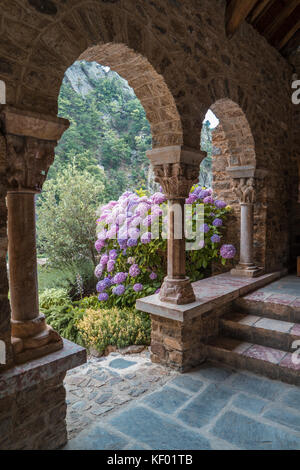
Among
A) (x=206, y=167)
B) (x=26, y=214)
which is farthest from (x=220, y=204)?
(x=206, y=167)

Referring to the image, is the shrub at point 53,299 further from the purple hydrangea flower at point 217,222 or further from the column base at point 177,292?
the purple hydrangea flower at point 217,222

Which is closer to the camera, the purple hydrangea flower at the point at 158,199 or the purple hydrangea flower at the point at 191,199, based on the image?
the purple hydrangea flower at the point at 158,199

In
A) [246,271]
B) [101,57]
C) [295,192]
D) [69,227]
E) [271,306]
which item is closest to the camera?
[101,57]

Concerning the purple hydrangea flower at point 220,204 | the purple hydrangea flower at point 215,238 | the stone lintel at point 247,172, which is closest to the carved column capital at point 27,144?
the purple hydrangea flower at point 215,238

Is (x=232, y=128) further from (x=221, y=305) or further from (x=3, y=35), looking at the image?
(x=3, y=35)

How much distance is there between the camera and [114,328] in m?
3.43

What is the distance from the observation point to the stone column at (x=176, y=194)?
275 cm

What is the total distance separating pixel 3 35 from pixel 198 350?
8.99 ft

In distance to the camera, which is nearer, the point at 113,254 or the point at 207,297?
the point at 207,297

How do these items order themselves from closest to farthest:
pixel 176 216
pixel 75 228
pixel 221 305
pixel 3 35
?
pixel 3 35 < pixel 176 216 < pixel 221 305 < pixel 75 228

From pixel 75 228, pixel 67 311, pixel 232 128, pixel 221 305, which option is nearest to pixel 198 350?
pixel 221 305

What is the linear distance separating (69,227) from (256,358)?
13.7 ft

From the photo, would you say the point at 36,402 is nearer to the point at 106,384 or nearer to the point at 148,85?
the point at 106,384

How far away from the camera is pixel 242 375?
2.64m
